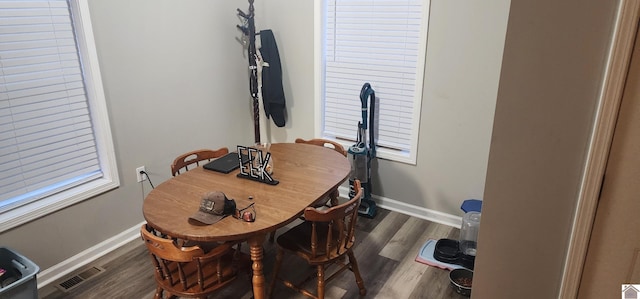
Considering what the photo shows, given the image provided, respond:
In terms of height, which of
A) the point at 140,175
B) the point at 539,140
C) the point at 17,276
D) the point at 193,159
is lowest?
the point at 17,276

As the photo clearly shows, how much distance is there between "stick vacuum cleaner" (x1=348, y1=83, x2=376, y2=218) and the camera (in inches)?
129

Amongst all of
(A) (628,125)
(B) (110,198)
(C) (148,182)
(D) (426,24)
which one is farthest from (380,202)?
(A) (628,125)

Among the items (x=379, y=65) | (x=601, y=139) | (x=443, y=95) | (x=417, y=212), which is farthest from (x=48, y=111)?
(x=601, y=139)

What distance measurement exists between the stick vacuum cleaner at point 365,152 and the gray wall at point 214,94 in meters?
0.18

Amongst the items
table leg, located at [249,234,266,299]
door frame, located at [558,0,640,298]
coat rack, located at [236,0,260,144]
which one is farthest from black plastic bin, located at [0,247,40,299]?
door frame, located at [558,0,640,298]

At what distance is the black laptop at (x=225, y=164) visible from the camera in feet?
8.32

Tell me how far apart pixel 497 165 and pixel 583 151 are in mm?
287

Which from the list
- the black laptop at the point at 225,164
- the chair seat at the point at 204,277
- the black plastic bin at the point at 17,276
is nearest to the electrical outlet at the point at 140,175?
the black laptop at the point at 225,164

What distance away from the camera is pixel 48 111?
8.49ft

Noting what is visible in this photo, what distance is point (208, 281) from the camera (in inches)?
79.0

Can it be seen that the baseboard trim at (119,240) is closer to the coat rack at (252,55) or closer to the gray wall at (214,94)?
the gray wall at (214,94)

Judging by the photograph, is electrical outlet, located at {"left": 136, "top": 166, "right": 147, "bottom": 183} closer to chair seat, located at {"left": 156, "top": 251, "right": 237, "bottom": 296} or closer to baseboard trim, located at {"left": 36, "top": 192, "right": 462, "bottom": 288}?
baseboard trim, located at {"left": 36, "top": 192, "right": 462, "bottom": 288}

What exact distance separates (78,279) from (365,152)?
2.16m

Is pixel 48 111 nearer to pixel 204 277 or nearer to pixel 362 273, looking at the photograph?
pixel 204 277
